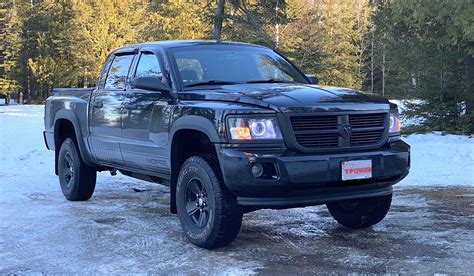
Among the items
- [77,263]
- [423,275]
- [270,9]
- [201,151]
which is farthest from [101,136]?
[270,9]

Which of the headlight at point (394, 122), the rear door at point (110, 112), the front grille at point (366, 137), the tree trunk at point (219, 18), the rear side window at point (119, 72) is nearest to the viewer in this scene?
the front grille at point (366, 137)

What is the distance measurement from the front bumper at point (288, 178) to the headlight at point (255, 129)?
0.11 meters

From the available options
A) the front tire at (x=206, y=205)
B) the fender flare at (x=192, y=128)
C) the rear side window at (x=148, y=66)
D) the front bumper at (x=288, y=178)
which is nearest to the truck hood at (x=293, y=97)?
the fender flare at (x=192, y=128)

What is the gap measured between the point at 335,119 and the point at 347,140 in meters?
0.22

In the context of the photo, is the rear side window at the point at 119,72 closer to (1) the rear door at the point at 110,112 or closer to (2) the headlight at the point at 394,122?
(1) the rear door at the point at 110,112

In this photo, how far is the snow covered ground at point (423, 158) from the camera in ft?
30.9

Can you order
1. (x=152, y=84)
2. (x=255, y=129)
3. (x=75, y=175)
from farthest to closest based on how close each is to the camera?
(x=75, y=175), (x=152, y=84), (x=255, y=129)

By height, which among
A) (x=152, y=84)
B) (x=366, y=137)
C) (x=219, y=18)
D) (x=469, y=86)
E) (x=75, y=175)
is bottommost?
(x=75, y=175)

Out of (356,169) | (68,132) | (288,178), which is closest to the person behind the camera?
(288,178)

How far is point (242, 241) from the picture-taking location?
18.0 ft

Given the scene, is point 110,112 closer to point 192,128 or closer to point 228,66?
point 228,66

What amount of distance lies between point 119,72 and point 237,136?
2.74 metres

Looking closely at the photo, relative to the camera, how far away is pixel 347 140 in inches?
191

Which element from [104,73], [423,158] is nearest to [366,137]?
[104,73]
